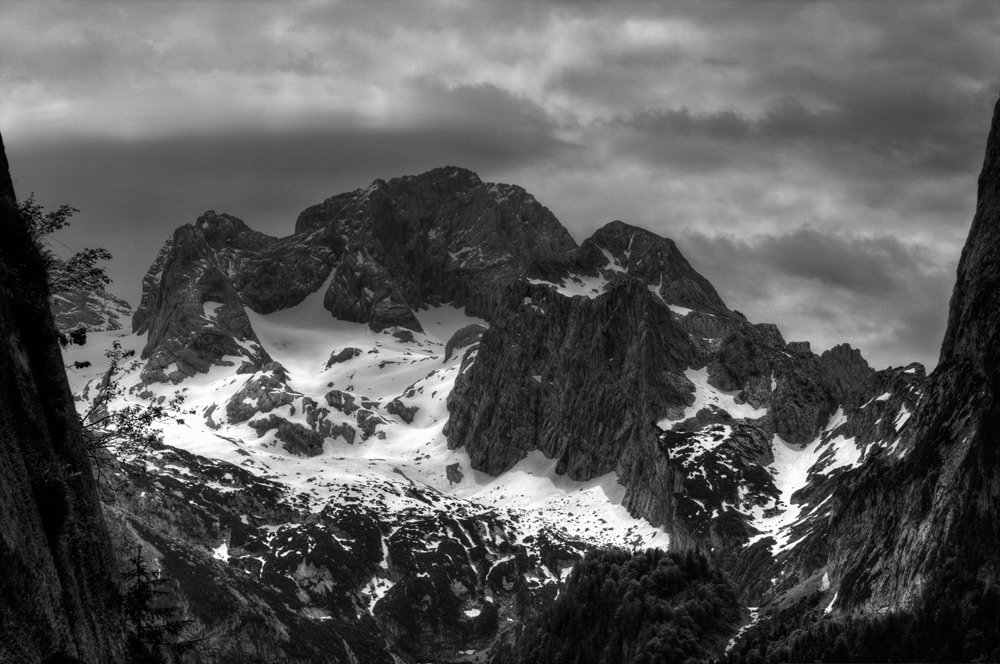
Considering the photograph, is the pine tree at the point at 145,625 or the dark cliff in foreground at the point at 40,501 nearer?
the dark cliff in foreground at the point at 40,501

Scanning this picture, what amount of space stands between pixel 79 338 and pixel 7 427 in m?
9.27

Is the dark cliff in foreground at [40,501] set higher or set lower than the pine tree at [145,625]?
higher

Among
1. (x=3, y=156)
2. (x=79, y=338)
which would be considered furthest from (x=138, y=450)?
(x=3, y=156)

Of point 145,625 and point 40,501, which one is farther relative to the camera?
point 145,625

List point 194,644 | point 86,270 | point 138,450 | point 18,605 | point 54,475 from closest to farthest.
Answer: point 18,605 < point 54,475 < point 86,270 < point 138,450 < point 194,644

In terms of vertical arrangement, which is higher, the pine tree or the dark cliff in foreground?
the dark cliff in foreground

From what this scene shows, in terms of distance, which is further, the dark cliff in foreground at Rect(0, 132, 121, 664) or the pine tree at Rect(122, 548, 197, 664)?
the pine tree at Rect(122, 548, 197, 664)

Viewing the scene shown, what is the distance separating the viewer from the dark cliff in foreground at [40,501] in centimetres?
3039

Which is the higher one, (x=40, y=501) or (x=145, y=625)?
(x=40, y=501)

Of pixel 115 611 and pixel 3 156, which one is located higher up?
pixel 3 156

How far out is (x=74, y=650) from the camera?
32.6 m

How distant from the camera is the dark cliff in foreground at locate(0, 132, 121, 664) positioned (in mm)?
30391

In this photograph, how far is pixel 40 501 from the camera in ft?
A: 111

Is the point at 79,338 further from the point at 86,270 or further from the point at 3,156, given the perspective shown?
the point at 3,156
